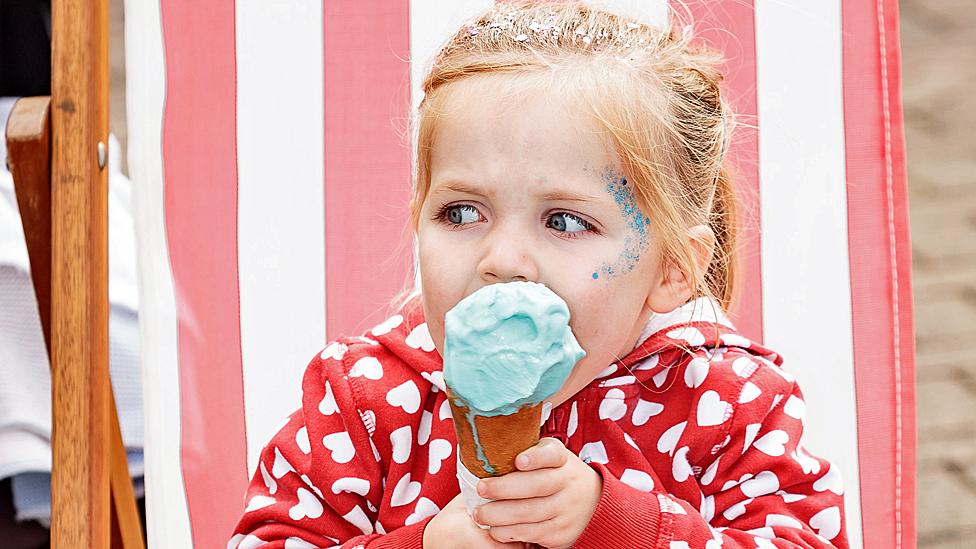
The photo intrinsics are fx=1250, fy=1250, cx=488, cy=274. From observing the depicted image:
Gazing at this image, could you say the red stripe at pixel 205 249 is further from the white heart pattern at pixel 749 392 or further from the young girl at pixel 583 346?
the white heart pattern at pixel 749 392

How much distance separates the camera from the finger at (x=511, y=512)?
3.03 ft

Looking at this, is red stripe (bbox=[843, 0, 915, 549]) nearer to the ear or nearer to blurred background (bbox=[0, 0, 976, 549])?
the ear

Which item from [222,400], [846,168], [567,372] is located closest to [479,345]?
[567,372]

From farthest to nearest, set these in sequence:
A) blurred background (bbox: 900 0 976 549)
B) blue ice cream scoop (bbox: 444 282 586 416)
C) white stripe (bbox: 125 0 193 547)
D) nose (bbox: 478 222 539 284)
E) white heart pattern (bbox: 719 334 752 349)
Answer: blurred background (bbox: 900 0 976 549)
white stripe (bbox: 125 0 193 547)
white heart pattern (bbox: 719 334 752 349)
nose (bbox: 478 222 539 284)
blue ice cream scoop (bbox: 444 282 586 416)

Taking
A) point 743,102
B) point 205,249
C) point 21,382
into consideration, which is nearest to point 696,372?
point 743,102

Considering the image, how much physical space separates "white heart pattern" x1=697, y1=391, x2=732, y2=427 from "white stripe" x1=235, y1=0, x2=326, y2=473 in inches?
20.0

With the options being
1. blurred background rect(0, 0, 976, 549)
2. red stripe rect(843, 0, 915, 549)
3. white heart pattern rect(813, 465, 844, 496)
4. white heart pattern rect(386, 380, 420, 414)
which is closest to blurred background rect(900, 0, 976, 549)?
blurred background rect(0, 0, 976, 549)

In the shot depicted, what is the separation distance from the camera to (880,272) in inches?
57.7

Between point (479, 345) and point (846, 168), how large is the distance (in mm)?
790

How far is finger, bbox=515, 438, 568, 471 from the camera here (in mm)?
899

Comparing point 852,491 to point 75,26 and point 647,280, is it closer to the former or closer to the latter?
point 647,280

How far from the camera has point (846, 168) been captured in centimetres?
148

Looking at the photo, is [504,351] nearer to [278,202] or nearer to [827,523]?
[827,523]

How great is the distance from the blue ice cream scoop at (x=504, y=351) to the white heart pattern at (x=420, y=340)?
30 centimetres
